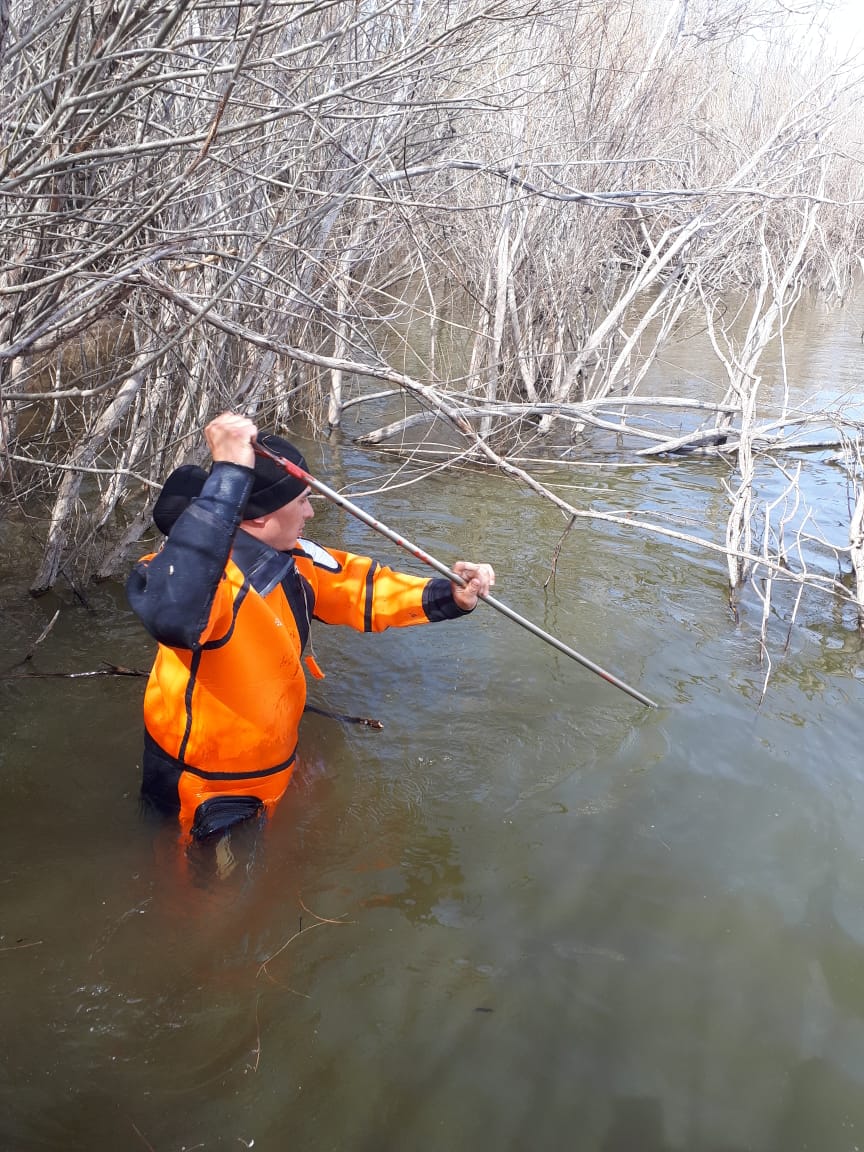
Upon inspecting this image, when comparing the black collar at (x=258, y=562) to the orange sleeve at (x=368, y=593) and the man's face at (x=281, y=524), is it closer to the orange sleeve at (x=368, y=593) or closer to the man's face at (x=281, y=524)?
the man's face at (x=281, y=524)

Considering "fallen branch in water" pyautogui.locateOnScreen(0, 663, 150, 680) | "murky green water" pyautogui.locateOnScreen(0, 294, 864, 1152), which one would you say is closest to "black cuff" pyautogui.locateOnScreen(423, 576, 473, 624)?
"murky green water" pyautogui.locateOnScreen(0, 294, 864, 1152)

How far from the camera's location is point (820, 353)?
604 inches

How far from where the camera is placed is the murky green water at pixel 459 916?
2602 mm

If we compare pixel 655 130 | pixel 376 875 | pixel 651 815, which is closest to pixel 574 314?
pixel 655 130

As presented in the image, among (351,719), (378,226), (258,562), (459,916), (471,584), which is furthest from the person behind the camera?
(378,226)

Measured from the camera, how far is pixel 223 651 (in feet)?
9.93

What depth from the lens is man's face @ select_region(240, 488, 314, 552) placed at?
10.4 ft

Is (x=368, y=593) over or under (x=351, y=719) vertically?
over

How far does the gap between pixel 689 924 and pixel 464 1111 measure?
1141 mm

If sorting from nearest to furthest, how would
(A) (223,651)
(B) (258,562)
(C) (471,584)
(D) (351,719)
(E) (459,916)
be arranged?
1. (A) (223,651)
2. (B) (258,562)
3. (E) (459,916)
4. (C) (471,584)
5. (D) (351,719)

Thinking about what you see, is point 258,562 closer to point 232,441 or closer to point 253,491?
point 253,491

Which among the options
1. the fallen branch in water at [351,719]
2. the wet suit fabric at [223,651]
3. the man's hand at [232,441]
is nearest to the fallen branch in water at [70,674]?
the fallen branch in water at [351,719]

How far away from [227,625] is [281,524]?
44 cm

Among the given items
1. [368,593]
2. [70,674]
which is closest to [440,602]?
[368,593]
